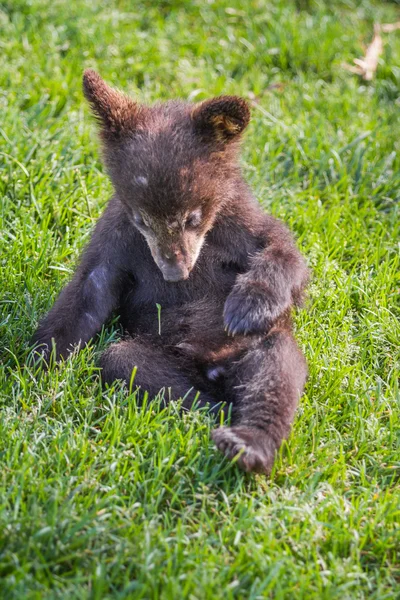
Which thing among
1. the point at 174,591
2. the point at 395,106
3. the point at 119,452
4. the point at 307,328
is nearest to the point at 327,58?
the point at 395,106

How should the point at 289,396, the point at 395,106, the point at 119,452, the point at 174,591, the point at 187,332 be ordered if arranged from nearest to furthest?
the point at 174,591, the point at 119,452, the point at 289,396, the point at 187,332, the point at 395,106

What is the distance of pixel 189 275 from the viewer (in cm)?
452

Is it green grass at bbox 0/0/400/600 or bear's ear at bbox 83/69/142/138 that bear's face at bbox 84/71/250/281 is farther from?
green grass at bbox 0/0/400/600

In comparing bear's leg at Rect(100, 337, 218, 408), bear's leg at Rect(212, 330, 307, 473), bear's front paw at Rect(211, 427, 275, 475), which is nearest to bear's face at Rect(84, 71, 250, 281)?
bear's leg at Rect(100, 337, 218, 408)

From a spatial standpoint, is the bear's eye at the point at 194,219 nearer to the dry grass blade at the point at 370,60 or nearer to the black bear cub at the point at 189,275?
the black bear cub at the point at 189,275

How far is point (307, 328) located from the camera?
4.80m

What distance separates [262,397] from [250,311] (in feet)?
1.64

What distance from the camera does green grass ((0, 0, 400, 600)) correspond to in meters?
3.17

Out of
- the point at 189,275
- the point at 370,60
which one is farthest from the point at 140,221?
the point at 370,60

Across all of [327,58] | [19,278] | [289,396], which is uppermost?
[327,58]

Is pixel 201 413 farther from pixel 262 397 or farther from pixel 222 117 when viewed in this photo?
pixel 222 117

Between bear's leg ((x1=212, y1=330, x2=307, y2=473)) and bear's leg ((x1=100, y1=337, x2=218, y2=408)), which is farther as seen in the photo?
bear's leg ((x1=100, y1=337, x2=218, y2=408))

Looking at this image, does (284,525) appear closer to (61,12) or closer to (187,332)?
(187,332)

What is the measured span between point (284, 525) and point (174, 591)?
653mm
